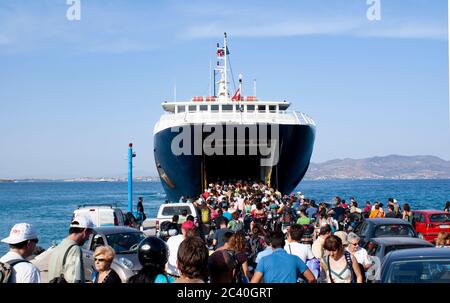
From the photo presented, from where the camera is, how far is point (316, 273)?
8.12 m

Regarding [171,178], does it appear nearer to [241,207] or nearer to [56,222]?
[56,222]

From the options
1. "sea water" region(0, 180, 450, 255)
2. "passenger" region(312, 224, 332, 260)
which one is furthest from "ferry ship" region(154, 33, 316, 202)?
"passenger" region(312, 224, 332, 260)

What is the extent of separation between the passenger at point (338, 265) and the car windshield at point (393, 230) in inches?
233

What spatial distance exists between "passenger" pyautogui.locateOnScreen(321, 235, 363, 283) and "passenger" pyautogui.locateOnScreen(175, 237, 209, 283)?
7.48 feet

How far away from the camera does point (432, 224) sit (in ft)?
57.0

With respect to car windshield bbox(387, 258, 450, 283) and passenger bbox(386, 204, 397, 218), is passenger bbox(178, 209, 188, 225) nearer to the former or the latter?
passenger bbox(386, 204, 397, 218)

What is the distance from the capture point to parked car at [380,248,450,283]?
20.6ft

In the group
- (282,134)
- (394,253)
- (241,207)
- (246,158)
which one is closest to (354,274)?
(394,253)

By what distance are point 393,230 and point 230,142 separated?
22420mm

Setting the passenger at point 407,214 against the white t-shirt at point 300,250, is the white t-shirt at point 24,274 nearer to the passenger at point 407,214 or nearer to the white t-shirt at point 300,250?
the white t-shirt at point 300,250

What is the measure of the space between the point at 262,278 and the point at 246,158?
33.6 metres

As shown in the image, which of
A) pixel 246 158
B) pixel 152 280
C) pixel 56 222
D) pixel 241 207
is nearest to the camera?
pixel 152 280

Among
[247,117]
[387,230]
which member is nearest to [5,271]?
[387,230]

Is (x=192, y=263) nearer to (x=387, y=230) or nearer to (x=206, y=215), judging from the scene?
(x=387, y=230)
